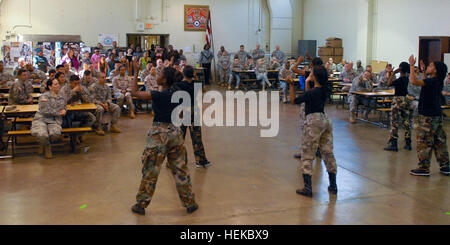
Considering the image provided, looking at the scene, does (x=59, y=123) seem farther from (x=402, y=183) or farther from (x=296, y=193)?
(x=402, y=183)

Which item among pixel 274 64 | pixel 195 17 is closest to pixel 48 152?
pixel 274 64

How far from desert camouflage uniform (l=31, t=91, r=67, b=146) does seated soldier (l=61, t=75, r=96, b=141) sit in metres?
0.69

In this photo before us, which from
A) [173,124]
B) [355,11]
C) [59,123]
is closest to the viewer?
[173,124]

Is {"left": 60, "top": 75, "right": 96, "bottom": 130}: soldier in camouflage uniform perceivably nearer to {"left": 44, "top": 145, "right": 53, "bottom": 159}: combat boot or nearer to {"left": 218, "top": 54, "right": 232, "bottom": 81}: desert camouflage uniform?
{"left": 44, "top": 145, "right": 53, "bottom": 159}: combat boot

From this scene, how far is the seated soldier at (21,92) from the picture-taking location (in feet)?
28.0

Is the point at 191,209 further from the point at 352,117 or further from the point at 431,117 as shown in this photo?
the point at 352,117

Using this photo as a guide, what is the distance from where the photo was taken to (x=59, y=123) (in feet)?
24.0

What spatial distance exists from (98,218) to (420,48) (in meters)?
13.0

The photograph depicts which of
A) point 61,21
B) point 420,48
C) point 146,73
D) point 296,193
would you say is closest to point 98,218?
point 296,193

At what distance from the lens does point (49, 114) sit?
7219 mm

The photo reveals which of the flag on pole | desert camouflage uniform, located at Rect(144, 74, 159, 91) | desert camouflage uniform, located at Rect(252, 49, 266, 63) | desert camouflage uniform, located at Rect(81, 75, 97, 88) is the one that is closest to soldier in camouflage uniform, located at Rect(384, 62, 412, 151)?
desert camouflage uniform, located at Rect(144, 74, 159, 91)

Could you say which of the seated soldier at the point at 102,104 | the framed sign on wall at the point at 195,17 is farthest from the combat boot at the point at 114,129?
the framed sign on wall at the point at 195,17

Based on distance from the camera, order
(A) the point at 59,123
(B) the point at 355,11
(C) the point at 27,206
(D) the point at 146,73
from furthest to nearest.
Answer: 1. (B) the point at 355,11
2. (D) the point at 146,73
3. (A) the point at 59,123
4. (C) the point at 27,206

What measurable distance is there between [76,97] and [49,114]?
1199 mm
